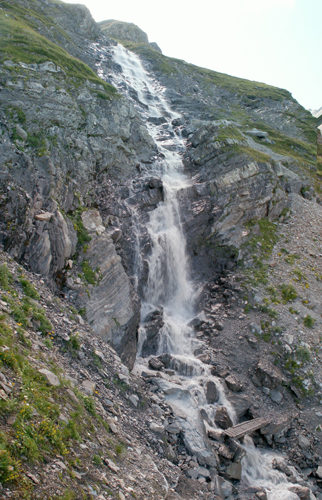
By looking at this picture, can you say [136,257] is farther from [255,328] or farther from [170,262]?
[255,328]

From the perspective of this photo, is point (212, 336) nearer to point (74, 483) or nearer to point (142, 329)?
point (142, 329)

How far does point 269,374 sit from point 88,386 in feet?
46.6

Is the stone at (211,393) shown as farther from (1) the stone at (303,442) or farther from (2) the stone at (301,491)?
(2) the stone at (301,491)

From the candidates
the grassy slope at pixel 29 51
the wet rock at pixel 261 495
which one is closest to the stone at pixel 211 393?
the wet rock at pixel 261 495

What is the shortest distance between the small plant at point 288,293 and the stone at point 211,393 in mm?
9937

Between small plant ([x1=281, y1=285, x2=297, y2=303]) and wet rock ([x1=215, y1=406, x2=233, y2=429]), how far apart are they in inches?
437

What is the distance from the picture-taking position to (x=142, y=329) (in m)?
21.0

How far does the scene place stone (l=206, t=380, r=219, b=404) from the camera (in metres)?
17.7

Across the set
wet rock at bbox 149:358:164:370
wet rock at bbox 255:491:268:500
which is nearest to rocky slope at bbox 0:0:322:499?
wet rock at bbox 149:358:164:370

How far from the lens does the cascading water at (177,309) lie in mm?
14383

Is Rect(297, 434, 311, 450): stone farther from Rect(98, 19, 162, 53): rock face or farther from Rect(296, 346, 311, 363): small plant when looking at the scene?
Rect(98, 19, 162, 53): rock face

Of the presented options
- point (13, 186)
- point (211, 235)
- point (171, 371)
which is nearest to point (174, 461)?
point (171, 371)

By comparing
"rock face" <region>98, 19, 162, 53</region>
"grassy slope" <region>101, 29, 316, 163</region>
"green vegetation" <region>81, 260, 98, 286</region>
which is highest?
"rock face" <region>98, 19, 162, 53</region>

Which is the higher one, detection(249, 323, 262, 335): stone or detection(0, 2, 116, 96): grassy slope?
detection(0, 2, 116, 96): grassy slope
